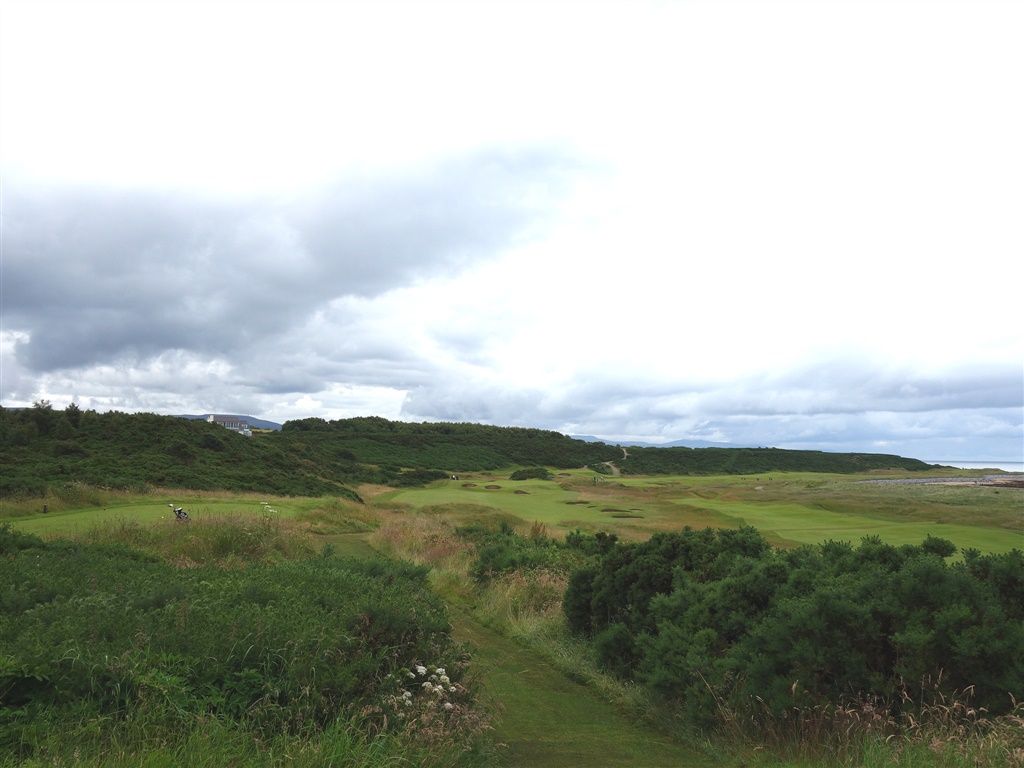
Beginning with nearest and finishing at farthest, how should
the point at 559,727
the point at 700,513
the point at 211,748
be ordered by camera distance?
the point at 211,748 → the point at 559,727 → the point at 700,513

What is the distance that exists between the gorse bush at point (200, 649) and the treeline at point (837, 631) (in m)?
2.58

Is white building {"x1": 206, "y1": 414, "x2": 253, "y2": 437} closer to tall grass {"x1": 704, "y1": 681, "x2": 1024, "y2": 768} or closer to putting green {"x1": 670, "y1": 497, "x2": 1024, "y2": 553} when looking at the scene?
putting green {"x1": 670, "y1": 497, "x2": 1024, "y2": 553}

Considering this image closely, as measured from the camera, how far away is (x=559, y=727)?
7016 millimetres

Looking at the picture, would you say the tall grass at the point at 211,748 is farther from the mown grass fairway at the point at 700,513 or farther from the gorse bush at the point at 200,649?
the mown grass fairway at the point at 700,513

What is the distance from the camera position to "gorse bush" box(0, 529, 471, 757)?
425 centimetres

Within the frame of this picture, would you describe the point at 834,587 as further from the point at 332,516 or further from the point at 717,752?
the point at 332,516

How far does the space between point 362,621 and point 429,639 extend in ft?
2.15

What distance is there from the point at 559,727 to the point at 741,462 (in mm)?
114576

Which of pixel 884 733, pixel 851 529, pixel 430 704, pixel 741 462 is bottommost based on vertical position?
pixel 851 529

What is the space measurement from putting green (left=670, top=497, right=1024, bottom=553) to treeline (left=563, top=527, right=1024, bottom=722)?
247 inches

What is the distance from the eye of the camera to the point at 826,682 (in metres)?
5.99

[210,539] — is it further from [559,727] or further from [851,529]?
[851,529]

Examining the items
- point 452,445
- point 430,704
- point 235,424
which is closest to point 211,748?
point 430,704

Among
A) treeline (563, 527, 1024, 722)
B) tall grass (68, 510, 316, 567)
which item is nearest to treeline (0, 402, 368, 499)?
tall grass (68, 510, 316, 567)
